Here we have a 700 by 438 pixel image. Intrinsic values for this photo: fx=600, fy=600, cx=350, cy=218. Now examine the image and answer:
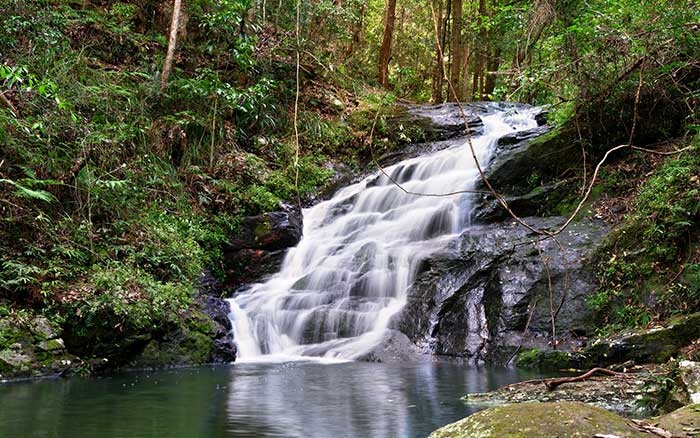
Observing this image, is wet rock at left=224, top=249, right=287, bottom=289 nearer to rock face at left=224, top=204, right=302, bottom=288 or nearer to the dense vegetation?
rock face at left=224, top=204, right=302, bottom=288

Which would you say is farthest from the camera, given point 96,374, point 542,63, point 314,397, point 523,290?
point 542,63

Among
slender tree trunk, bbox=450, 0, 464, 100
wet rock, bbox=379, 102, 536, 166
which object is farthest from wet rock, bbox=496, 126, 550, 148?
slender tree trunk, bbox=450, 0, 464, 100

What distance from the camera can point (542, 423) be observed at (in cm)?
300

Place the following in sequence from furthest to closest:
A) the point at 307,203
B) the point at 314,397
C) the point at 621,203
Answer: the point at 307,203, the point at 621,203, the point at 314,397

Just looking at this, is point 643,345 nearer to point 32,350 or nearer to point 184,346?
point 184,346

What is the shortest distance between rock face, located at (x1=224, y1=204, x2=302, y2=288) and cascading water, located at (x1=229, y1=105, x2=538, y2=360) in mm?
213

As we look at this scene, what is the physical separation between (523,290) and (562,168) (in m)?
3.13

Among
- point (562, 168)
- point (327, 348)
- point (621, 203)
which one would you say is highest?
point (562, 168)

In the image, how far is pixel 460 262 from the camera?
964 centimetres

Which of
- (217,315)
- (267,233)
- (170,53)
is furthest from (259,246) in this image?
(170,53)

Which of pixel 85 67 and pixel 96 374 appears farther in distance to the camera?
pixel 85 67

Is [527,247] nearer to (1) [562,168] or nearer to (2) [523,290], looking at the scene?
(2) [523,290]

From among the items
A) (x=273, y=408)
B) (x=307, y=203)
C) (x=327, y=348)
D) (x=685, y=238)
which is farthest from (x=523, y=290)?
(x=307, y=203)

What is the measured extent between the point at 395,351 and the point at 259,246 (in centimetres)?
349
